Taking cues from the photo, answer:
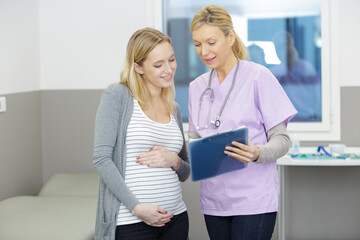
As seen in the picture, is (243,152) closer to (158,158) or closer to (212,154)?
(212,154)

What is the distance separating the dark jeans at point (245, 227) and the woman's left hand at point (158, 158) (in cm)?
25

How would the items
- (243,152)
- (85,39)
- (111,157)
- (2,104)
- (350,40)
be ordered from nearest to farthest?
(243,152)
(111,157)
(2,104)
(350,40)
(85,39)

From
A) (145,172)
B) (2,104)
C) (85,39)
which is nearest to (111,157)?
(145,172)

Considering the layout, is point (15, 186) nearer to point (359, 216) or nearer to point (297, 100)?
point (297, 100)

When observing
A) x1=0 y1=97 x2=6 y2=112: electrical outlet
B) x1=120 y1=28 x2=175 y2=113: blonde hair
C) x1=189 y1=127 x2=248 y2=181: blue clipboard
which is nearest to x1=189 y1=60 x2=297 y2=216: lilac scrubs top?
x1=189 y1=127 x2=248 y2=181: blue clipboard

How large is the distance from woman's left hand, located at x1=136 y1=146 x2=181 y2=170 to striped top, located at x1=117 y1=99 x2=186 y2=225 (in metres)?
0.02

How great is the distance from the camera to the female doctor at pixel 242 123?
1.62 metres

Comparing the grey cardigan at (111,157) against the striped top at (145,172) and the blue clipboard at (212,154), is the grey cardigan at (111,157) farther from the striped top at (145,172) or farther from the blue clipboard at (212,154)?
the blue clipboard at (212,154)

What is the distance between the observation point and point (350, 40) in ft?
10.9

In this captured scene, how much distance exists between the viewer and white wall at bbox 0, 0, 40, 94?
10.2ft

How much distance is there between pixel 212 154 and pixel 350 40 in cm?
214

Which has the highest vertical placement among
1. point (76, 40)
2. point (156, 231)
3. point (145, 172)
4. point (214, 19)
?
point (76, 40)

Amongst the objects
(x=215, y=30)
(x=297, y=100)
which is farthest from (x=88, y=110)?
(x=215, y=30)

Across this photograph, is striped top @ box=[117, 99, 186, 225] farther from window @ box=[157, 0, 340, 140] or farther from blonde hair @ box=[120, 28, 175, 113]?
window @ box=[157, 0, 340, 140]
